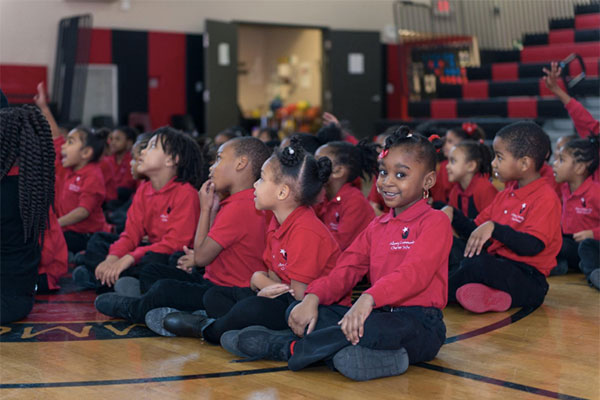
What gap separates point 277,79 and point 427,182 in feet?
35.3

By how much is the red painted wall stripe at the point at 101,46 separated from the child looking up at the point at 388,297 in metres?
8.03

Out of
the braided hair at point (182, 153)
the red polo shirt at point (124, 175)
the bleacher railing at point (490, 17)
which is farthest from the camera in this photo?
the bleacher railing at point (490, 17)

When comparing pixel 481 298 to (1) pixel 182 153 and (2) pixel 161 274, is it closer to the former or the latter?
(2) pixel 161 274

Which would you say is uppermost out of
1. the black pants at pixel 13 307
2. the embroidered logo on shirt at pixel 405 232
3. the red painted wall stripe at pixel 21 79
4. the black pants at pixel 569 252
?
the red painted wall stripe at pixel 21 79

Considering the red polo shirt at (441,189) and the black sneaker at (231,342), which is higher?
the red polo shirt at (441,189)

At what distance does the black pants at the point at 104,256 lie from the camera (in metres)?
3.32

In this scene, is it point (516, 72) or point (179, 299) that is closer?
point (179, 299)

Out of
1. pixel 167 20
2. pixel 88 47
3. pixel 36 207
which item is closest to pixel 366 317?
pixel 36 207

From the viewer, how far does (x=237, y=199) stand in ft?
9.43

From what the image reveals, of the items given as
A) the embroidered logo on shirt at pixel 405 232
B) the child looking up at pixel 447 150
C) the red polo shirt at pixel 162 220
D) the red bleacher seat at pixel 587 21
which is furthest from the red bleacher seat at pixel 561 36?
the embroidered logo on shirt at pixel 405 232

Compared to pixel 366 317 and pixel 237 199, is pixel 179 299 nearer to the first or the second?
pixel 237 199

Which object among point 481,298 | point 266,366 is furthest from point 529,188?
point 266,366

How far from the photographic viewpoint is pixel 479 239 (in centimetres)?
292

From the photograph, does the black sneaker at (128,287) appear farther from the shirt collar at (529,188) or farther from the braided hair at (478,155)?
the braided hair at (478,155)
